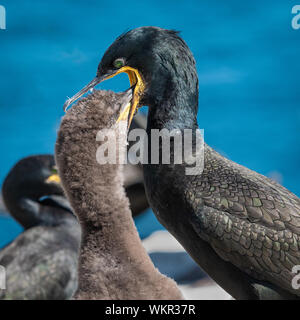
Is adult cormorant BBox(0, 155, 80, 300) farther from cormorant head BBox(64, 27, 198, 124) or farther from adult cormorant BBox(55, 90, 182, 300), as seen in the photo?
adult cormorant BBox(55, 90, 182, 300)

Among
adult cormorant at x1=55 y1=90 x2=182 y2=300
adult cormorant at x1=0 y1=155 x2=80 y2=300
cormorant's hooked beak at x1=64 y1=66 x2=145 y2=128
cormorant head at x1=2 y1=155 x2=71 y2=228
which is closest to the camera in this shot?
adult cormorant at x1=55 y1=90 x2=182 y2=300

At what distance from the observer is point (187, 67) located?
1512mm

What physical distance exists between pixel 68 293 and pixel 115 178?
1906mm

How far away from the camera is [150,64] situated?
1.47 meters

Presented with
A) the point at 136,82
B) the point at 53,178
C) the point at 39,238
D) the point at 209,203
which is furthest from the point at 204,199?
the point at 53,178

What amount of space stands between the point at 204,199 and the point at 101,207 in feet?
1.26

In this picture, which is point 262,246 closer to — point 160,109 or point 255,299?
point 255,299

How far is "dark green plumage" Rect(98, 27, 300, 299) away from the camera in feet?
4.60

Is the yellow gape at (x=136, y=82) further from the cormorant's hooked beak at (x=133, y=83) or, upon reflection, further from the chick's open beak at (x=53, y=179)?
the chick's open beak at (x=53, y=179)

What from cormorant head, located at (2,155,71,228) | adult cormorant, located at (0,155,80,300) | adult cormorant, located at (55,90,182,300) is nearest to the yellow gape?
adult cormorant, located at (55,90,182,300)

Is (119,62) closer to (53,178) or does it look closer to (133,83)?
(133,83)

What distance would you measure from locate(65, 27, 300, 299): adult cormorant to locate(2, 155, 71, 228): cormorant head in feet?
6.71

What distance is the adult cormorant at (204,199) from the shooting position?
1401 mm

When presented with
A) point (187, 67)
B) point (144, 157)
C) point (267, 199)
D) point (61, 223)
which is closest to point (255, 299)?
point (267, 199)
